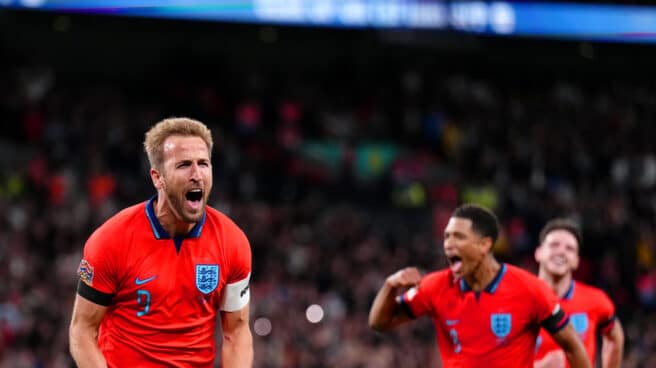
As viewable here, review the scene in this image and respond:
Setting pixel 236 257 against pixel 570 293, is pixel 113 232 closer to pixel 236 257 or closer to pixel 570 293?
pixel 236 257

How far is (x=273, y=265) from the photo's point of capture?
665 inches

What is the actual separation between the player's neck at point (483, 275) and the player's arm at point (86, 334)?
241 cm

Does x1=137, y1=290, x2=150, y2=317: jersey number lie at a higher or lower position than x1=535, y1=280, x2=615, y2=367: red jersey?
higher

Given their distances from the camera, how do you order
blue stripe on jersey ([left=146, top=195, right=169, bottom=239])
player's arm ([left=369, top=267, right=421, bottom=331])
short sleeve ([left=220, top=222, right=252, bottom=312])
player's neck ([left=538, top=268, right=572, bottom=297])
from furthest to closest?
player's neck ([left=538, top=268, right=572, bottom=297]) → player's arm ([left=369, top=267, right=421, bottom=331]) → short sleeve ([left=220, top=222, right=252, bottom=312]) → blue stripe on jersey ([left=146, top=195, right=169, bottom=239])

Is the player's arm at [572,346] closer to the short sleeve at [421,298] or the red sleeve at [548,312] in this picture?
the red sleeve at [548,312]

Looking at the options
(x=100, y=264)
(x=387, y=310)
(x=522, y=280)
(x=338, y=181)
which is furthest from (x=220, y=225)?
(x=338, y=181)

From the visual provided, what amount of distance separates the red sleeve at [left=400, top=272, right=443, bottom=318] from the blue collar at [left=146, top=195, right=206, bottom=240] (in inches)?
72.1

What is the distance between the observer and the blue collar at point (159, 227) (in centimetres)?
510

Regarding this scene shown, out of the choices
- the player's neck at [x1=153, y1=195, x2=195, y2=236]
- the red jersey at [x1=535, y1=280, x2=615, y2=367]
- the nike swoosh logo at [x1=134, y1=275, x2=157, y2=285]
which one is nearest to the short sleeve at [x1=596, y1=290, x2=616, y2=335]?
the red jersey at [x1=535, y1=280, x2=615, y2=367]

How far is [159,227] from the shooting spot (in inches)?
201

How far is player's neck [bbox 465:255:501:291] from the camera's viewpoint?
6387 mm

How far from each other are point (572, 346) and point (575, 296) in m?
1.54

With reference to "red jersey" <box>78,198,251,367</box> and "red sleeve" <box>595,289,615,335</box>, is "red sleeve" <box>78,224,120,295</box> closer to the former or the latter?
"red jersey" <box>78,198,251,367</box>

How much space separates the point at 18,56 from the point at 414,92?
345 inches
